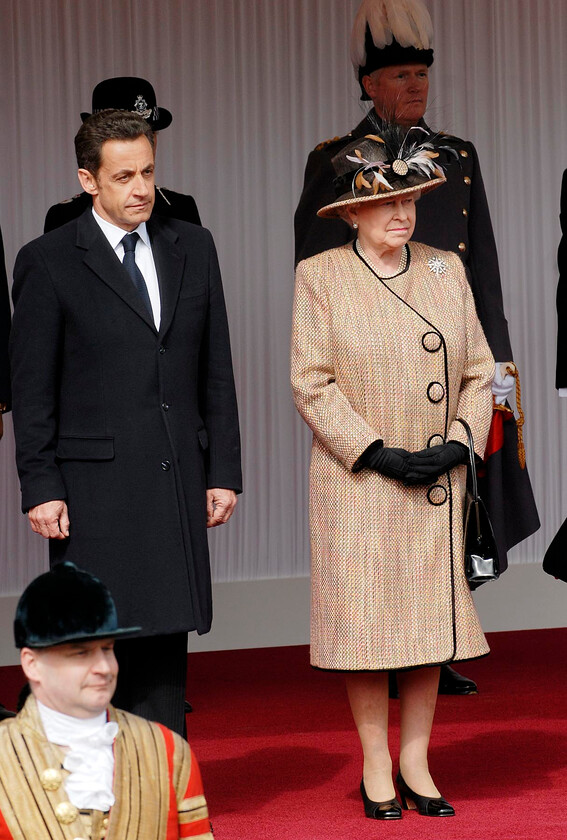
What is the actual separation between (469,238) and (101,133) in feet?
4.90

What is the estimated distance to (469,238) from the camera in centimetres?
409

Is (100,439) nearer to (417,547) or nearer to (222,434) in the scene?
(222,434)

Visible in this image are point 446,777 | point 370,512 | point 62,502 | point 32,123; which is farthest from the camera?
point 32,123

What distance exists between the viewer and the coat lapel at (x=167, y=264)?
294 cm

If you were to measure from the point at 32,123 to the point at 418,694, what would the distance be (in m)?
3.64

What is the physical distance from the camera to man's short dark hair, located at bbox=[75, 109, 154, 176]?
114 inches

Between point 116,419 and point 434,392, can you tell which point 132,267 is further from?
point 434,392

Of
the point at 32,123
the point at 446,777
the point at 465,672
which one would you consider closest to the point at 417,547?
the point at 446,777

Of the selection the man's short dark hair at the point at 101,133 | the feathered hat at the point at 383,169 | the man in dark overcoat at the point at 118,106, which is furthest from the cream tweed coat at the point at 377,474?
the man in dark overcoat at the point at 118,106

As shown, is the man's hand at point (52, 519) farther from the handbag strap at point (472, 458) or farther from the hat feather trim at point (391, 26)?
the hat feather trim at point (391, 26)

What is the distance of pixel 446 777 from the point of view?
138 inches

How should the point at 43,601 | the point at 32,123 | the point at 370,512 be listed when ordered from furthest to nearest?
the point at 32,123, the point at 370,512, the point at 43,601

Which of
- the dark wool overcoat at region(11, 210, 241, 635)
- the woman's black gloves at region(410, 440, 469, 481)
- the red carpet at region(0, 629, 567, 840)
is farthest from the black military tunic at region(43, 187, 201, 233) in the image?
the red carpet at region(0, 629, 567, 840)

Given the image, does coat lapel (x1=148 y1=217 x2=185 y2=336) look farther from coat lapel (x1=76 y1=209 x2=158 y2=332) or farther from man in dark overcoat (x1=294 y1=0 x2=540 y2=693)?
man in dark overcoat (x1=294 y1=0 x2=540 y2=693)
